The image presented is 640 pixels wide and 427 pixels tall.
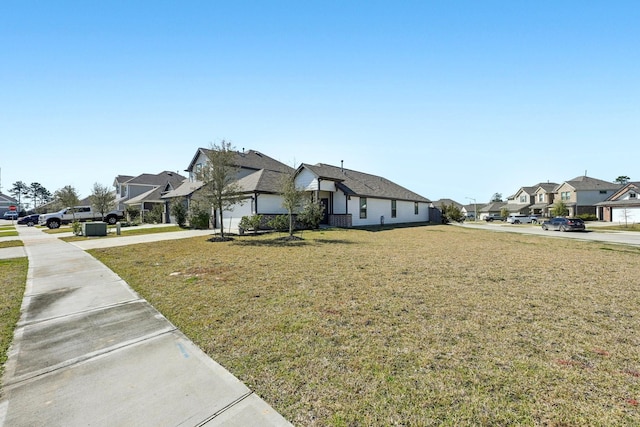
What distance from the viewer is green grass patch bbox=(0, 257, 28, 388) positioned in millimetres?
4245

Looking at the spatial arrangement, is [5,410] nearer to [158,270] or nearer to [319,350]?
[319,350]

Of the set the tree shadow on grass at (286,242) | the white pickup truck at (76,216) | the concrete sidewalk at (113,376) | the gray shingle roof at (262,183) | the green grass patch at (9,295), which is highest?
the gray shingle roof at (262,183)

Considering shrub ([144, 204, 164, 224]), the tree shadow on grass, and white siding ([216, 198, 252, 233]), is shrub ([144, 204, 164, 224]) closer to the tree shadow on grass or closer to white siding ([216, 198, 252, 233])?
white siding ([216, 198, 252, 233])

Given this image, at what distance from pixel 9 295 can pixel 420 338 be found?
8.59 meters

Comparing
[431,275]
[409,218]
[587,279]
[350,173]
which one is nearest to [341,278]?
[431,275]

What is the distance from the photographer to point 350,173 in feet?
101

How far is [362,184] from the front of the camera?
2909 cm

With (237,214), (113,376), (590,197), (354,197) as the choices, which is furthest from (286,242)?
(590,197)

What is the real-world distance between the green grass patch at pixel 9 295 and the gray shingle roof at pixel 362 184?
17575 millimetres

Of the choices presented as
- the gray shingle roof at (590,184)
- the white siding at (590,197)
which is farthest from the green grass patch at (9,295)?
the gray shingle roof at (590,184)

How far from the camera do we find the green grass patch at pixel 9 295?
424 cm

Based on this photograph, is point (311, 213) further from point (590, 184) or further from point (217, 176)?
point (590, 184)

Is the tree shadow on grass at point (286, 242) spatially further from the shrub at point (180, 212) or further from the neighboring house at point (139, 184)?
the neighboring house at point (139, 184)

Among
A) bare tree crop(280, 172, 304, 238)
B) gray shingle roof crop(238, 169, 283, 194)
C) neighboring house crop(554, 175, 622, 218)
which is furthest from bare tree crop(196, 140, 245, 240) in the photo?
neighboring house crop(554, 175, 622, 218)
